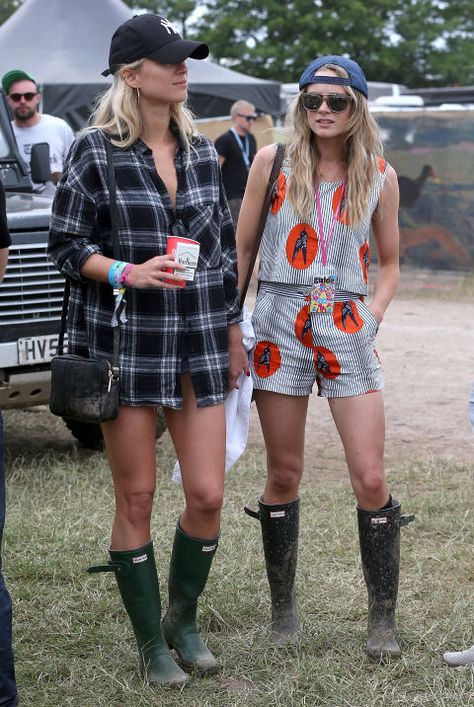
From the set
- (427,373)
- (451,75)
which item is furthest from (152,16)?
(451,75)

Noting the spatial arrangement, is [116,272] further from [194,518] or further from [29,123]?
[29,123]

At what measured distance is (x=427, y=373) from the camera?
31.0 feet

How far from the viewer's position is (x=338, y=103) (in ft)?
12.3

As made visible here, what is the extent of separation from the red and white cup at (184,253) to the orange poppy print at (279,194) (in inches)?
25.5

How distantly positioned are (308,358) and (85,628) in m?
1.31

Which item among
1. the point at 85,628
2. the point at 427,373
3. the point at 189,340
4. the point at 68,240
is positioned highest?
the point at 68,240

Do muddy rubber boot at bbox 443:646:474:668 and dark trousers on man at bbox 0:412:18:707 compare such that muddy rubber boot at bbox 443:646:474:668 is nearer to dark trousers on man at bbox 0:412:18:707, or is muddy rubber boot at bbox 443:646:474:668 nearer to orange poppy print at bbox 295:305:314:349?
orange poppy print at bbox 295:305:314:349

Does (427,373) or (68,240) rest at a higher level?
(68,240)

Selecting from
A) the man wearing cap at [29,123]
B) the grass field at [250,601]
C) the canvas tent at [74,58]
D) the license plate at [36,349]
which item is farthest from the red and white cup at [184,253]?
the canvas tent at [74,58]

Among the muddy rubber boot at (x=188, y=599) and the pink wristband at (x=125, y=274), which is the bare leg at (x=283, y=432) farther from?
the pink wristband at (x=125, y=274)

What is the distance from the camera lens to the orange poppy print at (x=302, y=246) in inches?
151

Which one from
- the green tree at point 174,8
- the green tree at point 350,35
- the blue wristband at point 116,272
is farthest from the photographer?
the green tree at point 174,8

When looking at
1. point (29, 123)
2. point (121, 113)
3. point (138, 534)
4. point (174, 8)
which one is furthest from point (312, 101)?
point (174, 8)

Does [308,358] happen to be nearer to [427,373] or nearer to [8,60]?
[427,373]
